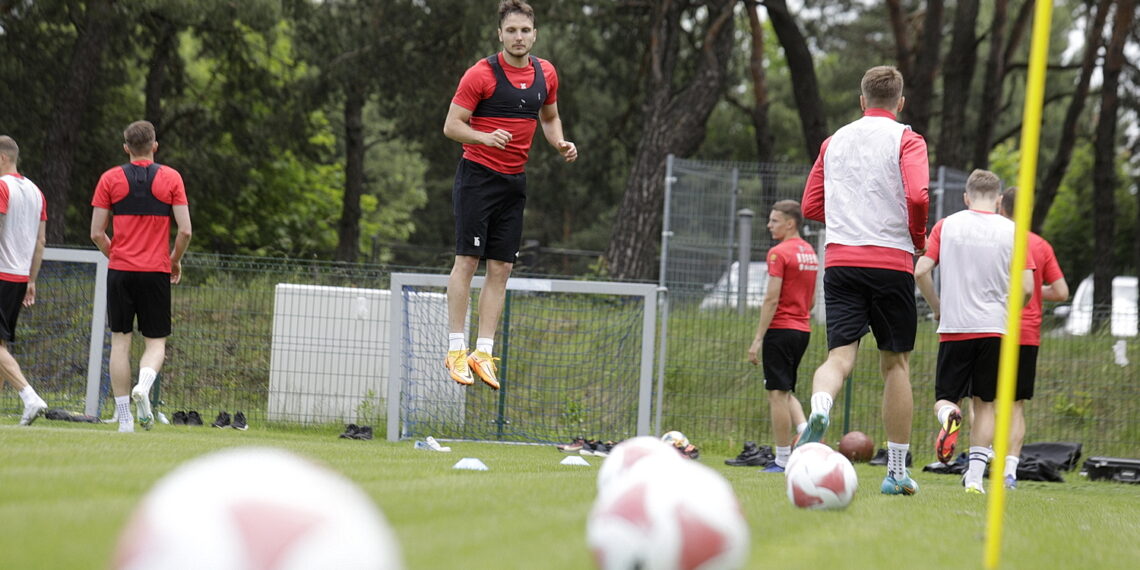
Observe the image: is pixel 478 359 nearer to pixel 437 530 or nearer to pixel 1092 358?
pixel 437 530

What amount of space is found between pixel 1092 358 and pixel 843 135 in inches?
313

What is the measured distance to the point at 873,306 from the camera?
6680 mm

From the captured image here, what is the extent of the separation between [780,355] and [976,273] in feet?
6.99

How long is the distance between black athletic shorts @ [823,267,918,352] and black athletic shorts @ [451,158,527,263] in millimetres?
2426

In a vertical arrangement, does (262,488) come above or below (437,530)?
above

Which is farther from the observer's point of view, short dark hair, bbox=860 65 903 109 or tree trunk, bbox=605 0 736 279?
tree trunk, bbox=605 0 736 279

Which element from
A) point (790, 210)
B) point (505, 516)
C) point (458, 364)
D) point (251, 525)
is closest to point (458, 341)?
point (458, 364)

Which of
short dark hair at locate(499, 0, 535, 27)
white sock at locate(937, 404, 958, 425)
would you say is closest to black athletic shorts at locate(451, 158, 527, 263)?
short dark hair at locate(499, 0, 535, 27)

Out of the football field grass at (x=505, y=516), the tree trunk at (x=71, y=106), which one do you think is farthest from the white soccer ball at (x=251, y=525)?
the tree trunk at (x=71, y=106)

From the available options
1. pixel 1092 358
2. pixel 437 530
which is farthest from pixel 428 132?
pixel 437 530

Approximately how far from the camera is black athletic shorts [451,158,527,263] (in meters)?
7.99

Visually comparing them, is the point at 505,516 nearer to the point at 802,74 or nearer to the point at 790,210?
the point at 790,210

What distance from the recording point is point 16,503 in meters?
4.11

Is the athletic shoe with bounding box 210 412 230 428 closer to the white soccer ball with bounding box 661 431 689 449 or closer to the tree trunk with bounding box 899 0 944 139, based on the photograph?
the white soccer ball with bounding box 661 431 689 449
